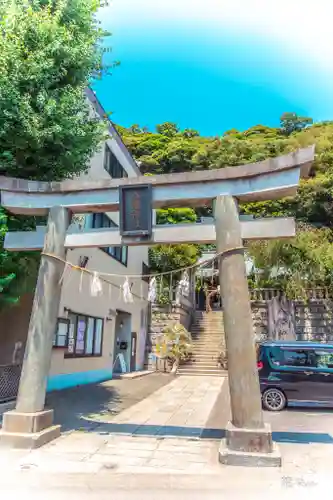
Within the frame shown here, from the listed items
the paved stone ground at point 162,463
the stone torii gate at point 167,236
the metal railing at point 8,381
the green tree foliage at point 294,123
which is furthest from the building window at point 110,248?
the green tree foliage at point 294,123

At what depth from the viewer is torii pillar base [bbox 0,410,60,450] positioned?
18.9 feet

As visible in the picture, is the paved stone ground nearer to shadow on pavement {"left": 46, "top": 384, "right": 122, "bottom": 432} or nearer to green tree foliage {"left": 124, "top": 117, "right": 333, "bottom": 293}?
shadow on pavement {"left": 46, "top": 384, "right": 122, "bottom": 432}

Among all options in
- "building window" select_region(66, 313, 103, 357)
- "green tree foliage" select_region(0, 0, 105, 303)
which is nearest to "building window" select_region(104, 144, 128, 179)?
"building window" select_region(66, 313, 103, 357)

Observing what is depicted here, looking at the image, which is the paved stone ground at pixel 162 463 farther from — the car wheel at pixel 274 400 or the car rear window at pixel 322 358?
the car rear window at pixel 322 358

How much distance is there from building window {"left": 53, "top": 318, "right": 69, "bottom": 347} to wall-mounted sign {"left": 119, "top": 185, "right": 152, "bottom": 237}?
252 inches

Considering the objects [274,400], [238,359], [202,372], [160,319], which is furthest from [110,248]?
[238,359]

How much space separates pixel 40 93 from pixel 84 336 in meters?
9.08

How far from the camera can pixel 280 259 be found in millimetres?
20438

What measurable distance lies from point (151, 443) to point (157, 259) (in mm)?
17296

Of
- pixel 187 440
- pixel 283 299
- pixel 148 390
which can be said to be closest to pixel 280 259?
pixel 283 299

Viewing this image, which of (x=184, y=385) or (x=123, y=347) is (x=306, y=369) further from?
(x=123, y=347)

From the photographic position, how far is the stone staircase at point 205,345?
18.1 metres

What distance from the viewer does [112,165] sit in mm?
16500

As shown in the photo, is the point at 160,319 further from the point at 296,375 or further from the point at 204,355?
the point at 296,375
